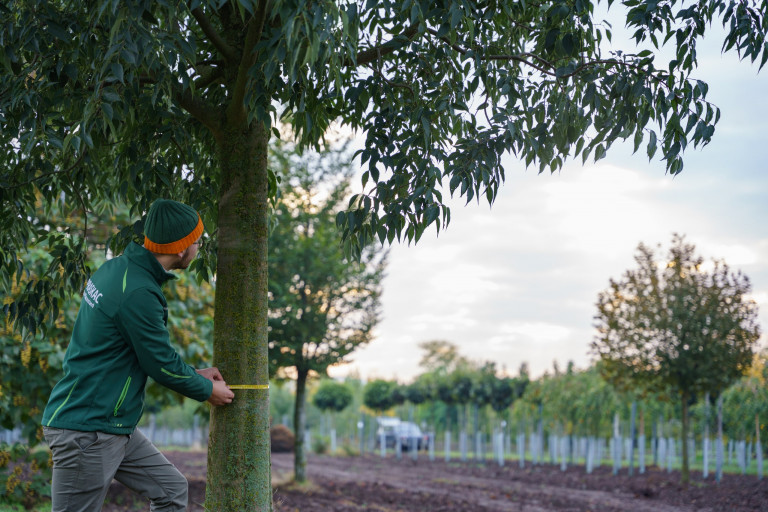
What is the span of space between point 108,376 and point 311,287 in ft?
35.1

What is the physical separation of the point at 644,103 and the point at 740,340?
13.3 meters

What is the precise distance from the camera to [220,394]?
3.79m

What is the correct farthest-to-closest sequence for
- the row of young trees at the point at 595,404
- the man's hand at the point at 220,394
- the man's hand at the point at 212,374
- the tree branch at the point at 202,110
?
the row of young trees at the point at 595,404 → the tree branch at the point at 202,110 → the man's hand at the point at 212,374 → the man's hand at the point at 220,394

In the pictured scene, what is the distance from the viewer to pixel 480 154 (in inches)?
161

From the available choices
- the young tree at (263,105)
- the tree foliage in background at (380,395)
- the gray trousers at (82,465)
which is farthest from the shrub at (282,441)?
the gray trousers at (82,465)

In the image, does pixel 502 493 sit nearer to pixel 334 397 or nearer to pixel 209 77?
pixel 209 77

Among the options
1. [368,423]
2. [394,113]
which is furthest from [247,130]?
[368,423]

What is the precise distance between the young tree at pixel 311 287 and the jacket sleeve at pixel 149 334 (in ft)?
33.0

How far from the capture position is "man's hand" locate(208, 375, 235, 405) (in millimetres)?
3766

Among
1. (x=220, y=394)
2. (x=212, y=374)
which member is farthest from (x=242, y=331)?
(x=220, y=394)

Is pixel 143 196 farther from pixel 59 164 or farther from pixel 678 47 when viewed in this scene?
pixel 678 47

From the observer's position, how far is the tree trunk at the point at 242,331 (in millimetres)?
3951

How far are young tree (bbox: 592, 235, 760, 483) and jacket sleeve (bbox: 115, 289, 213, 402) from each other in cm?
1458

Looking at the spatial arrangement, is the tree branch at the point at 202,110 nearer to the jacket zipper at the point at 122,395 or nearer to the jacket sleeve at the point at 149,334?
the jacket sleeve at the point at 149,334
